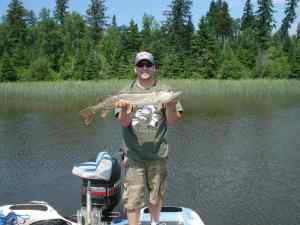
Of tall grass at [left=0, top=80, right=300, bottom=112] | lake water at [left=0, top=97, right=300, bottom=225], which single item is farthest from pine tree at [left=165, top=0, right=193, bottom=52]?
lake water at [left=0, top=97, right=300, bottom=225]

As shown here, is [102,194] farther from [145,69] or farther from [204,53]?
[204,53]

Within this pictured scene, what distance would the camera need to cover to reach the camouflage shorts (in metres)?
4.13

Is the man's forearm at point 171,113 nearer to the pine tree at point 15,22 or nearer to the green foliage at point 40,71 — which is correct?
the green foliage at point 40,71

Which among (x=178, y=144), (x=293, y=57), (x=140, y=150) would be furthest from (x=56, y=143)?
(x=293, y=57)

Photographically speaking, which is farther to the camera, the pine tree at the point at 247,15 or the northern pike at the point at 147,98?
the pine tree at the point at 247,15

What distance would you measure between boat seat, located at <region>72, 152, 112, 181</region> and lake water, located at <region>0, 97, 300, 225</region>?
2364 mm

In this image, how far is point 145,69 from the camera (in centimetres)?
411

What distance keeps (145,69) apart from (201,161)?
6.91m

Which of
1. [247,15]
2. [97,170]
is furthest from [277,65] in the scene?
[97,170]

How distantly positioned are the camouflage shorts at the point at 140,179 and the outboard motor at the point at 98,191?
0.84 m

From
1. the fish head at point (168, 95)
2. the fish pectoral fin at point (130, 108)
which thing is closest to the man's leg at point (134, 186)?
the fish pectoral fin at point (130, 108)

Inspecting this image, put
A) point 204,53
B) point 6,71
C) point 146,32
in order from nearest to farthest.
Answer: point 6,71 < point 204,53 < point 146,32

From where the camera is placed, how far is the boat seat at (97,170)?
194 inches

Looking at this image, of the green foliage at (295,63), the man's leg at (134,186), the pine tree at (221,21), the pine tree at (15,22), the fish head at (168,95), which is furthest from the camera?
the pine tree at (221,21)
